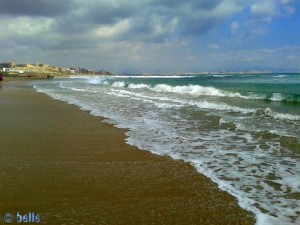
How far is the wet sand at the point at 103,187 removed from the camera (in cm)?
427

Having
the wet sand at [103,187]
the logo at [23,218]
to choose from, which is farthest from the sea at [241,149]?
the logo at [23,218]

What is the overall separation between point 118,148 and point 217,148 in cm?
263

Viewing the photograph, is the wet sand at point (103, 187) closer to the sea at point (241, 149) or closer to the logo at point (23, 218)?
the logo at point (23, 218)

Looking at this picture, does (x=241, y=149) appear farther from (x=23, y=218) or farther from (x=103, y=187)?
(x=23, y=218)

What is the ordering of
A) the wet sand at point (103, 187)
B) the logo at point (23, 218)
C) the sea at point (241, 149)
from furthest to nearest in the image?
the sea at point (241, 149), the wet sand at point (103, 187), the logo at point (23, 218)

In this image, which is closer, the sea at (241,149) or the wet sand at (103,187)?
the wet sand at (103,187)

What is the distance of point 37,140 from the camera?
888 cm

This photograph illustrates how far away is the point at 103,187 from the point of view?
5.28 metres

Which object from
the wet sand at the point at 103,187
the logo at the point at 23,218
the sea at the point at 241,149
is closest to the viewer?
the logo at the point at 23,218

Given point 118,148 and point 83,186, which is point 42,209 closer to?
point 83,186

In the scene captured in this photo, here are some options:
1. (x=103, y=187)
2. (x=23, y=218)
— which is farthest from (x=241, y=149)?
(x=23, y=218)

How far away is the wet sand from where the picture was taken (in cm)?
427

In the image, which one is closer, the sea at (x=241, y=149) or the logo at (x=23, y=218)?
the logo at (x=23, y=218)

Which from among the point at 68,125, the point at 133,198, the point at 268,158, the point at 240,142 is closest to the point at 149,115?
the point at 68,125
